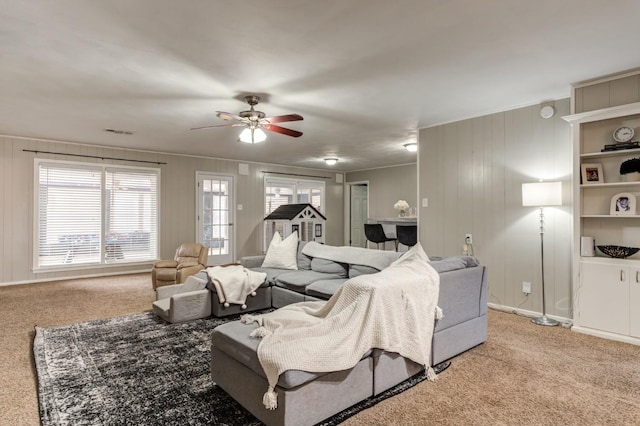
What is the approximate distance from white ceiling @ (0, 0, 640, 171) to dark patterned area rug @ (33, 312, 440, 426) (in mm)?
2421

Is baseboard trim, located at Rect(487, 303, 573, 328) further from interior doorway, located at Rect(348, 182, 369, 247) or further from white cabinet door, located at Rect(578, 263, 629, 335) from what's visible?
interior doorway, located at Rect(348, 182, 369, 247)

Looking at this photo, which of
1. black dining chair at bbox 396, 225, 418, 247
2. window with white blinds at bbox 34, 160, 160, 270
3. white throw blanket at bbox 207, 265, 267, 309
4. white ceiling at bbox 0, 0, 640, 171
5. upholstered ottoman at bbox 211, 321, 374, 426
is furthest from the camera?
black dining chair at bbox 396, 225, 418, 247

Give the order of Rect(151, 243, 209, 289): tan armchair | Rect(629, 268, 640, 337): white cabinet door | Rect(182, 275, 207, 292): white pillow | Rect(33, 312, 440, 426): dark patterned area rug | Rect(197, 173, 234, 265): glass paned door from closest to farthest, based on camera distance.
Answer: Rect(33, 312, 440, 426): dark patterned area rug
Rect(629, 268, 640, 337): white cabinet door
Rect(182, 275, 207, 292): white pillow
Rect(151, 243, 209, 289): tan armchair
Rect(197, 173, 234, 265): glass paned door

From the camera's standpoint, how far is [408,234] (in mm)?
6387

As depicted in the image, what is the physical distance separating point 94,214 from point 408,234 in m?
5.69

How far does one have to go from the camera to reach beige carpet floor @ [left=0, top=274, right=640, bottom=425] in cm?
204

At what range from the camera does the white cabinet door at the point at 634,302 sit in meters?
3.19

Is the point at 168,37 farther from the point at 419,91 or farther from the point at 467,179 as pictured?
the point at 467,179

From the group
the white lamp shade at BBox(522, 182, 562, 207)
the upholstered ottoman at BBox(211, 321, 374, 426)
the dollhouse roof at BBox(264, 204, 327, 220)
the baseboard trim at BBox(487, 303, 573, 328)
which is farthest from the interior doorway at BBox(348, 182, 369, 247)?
the upholstered ottoman at BBox(211, 321, 374, 426)

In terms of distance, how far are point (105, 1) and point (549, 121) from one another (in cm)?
429

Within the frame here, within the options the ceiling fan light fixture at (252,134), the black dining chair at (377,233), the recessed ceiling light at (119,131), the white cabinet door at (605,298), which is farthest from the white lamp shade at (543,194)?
the recessed ceiling light at (119,131)

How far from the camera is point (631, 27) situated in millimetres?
2443

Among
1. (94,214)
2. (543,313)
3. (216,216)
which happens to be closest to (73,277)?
(94,214)

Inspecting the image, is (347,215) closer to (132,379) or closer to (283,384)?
(132,379)
